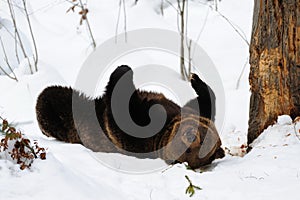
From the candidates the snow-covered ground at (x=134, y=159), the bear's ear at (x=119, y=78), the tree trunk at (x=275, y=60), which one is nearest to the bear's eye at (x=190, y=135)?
the snow-covered ground at (x=134, y=159)

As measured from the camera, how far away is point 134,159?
3414 millimetres

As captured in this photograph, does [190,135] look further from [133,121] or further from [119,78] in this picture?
[119,78]

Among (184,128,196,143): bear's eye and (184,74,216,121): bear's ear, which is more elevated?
(184,74,216,121): bear's ear

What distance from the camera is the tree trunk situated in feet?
9.95

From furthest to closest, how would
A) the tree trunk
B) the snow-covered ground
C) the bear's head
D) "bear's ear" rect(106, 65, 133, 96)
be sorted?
"bear's ear" rect(106, 65, 133, 96)
the bear's head
the tree trunk
the snow-covered ground

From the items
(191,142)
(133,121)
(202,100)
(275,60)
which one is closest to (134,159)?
(133,121)

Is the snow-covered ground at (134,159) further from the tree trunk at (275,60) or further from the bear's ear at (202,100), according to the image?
the bear's ear at (202,100)

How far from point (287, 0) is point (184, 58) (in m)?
2.45

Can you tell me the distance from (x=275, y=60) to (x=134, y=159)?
1211mm

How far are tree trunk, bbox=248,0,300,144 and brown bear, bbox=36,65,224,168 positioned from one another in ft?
1.21

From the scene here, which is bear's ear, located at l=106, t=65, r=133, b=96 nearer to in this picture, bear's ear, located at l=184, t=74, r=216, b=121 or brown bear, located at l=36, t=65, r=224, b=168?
brown bear, located at l=36, t=65, r=224, b=168

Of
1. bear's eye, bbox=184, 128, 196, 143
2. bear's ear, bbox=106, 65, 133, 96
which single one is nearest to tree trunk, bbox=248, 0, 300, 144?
bear's eye, bbox=184, 128, 196, 143

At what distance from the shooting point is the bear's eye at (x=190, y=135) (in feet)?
10.3

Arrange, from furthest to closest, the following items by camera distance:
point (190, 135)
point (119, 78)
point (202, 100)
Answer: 1. point (119, 78)
2. point (202, 100)
3. point (190, 135)
